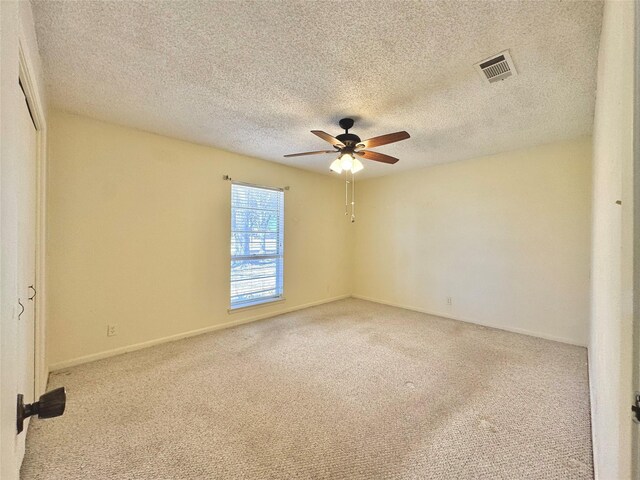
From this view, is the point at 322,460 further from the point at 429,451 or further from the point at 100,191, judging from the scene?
the point at 100,191

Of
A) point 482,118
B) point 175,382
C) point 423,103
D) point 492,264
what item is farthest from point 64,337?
point 492,264

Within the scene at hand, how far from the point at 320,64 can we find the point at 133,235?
260cm

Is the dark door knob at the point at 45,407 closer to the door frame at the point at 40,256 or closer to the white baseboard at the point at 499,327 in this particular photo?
the door frame at the point at 40,256

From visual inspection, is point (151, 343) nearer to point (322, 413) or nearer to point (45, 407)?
point (322, 413)

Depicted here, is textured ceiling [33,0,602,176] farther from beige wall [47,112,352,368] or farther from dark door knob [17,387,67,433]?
dark door knob [17,387,67,433]

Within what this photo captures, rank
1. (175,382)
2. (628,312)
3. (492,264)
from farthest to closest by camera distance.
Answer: (492,264)
(175,382)
(628,312)

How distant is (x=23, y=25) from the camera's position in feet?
4.32

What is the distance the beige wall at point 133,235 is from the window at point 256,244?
0.46 feet

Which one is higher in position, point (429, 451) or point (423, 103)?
point (423, 103)

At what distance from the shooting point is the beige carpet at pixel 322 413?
1.51 metres

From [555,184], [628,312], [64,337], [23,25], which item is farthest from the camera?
[555,184]

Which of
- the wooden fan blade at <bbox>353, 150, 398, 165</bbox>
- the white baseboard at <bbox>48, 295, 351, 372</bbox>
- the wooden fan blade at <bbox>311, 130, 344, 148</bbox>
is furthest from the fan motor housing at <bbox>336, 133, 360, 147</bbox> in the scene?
the white baseboard at <bbox>48, 295, 351, 372</bbox>

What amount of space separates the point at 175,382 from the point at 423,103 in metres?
3.24

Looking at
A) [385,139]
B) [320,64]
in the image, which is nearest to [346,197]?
[385,139]
